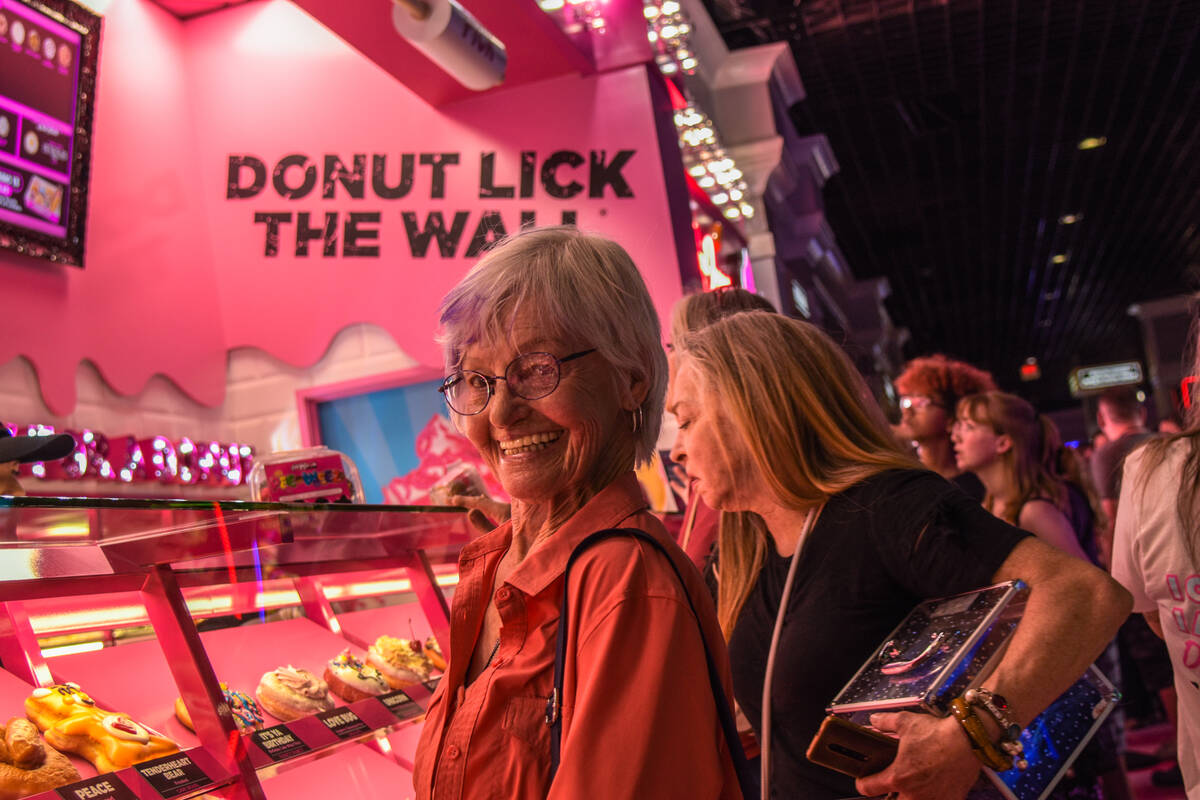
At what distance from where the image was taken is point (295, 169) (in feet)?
16.1

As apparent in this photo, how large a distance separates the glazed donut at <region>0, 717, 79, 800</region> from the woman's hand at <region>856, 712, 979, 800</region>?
47.2 inches

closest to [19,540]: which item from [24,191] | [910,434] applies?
[24,191]

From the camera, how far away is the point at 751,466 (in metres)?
2.15

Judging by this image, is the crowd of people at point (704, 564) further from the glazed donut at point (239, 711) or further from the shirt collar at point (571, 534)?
the glazed donut at point (239, 711)

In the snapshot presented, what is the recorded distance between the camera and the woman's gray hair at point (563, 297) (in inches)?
56.1

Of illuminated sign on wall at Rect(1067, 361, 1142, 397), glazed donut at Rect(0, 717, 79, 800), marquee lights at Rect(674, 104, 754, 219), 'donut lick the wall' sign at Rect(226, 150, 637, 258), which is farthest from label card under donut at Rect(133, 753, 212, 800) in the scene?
illuminated sign on wall at Rect(1067, 361, 1142, 397)

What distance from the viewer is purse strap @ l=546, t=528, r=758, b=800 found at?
1.24 m

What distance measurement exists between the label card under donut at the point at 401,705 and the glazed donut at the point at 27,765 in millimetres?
707

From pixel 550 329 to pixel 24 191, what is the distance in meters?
3.13

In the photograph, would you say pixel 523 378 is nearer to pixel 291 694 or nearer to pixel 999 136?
pixel 291 694

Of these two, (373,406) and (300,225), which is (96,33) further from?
(373,406)

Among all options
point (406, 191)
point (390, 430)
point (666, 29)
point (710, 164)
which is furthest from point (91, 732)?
point (710, 164)

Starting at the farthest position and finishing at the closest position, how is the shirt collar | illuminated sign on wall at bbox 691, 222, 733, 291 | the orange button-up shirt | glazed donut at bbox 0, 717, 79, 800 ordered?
illuminated sign on wall at bbox 691, 222, 733, 291 < glazed donut at bbox 0, 717, 79, 800 < the shirt collar < the orange button-up shirt

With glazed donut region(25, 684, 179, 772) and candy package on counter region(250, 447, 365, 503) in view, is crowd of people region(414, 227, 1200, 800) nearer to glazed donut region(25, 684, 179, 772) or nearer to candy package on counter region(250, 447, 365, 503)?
candy package on counter region(250, 447, 365, 503)
